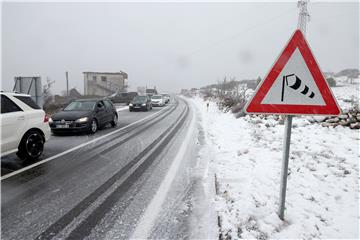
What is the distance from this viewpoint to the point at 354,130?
7.24m

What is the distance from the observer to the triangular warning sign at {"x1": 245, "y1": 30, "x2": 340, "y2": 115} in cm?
239

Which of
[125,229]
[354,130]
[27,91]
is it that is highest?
[27,91]

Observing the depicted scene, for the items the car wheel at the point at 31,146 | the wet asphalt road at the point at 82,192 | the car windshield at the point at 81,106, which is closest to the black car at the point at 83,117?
the car windshield at the point at 81,106

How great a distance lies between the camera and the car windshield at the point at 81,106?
9844mm

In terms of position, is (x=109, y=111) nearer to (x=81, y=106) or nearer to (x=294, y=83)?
(x=81, y=106)

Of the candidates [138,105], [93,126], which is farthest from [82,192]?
[138,105]

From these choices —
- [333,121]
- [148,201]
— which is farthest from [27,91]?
[333,121]

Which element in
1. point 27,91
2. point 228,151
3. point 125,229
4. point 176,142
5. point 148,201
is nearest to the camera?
point 125,229

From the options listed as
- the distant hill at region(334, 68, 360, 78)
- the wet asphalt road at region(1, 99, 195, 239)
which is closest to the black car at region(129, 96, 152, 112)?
the wet asphalt road at region(1, 99, 195, 239)

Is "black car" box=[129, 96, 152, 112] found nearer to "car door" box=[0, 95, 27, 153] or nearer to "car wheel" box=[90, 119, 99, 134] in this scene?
→ "car wheel" box=[90, 119, 99, 134]

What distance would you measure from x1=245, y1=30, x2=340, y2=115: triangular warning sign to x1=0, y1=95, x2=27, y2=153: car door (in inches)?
208

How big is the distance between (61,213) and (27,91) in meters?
12.5

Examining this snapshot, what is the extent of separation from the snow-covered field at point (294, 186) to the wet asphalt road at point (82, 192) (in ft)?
4.39

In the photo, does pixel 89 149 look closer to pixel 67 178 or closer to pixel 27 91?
pixel 67 178
